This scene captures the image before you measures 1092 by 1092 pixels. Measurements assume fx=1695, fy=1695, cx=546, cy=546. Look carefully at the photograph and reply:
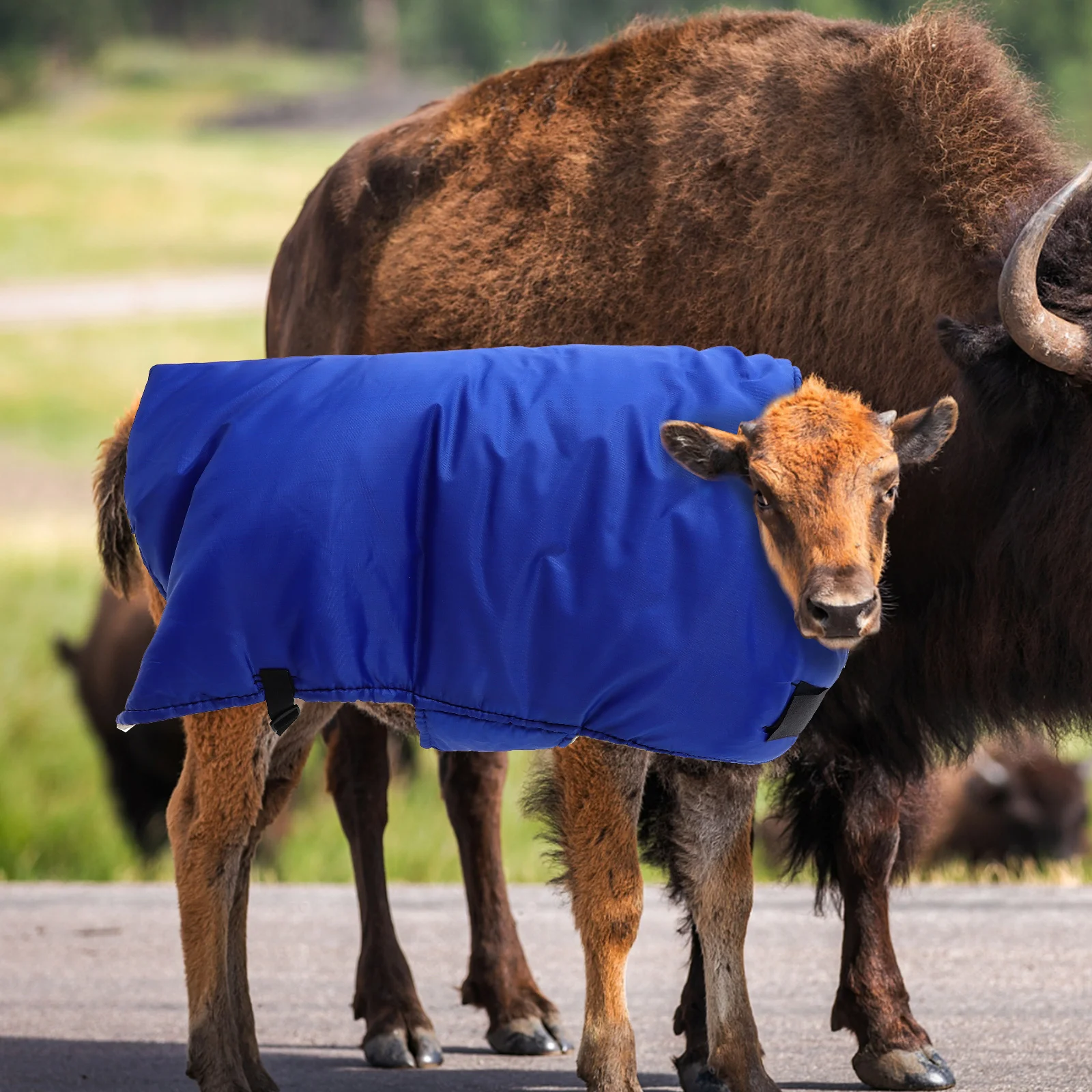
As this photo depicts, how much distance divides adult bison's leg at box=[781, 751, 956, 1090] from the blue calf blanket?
1.12m

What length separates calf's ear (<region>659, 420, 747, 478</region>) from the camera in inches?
144

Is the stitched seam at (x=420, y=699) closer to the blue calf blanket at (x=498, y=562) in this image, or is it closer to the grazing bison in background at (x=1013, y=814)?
the blue calf blanket at (x=498, y=562)

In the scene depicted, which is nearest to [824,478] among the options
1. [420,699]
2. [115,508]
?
[420,699]

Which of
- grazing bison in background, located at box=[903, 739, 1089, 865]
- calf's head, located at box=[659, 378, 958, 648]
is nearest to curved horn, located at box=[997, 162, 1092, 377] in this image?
calf's head, located at box=[659, 378, 958, 648]

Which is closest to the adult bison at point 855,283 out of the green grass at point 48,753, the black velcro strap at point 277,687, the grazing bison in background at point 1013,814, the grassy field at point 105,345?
the black velcro strap at point 277,687

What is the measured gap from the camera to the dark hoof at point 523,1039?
5.33 meters

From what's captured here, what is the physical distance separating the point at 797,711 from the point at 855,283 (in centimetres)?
148

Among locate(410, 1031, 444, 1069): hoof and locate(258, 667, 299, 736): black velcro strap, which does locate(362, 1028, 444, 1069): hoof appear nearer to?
locate(410, 1031, 444, 1069): hoof

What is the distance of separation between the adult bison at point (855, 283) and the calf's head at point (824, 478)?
45cm

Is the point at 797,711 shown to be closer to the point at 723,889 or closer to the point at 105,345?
the point at 723,889

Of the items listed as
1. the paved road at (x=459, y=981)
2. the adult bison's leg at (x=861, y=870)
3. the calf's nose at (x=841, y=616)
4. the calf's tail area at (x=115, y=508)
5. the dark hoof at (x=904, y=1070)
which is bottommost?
the paved road at (x=459, y=981)

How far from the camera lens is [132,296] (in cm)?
4356

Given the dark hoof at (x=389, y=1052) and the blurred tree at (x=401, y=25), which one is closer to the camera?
the dark hoof at (x=389, y=1052)

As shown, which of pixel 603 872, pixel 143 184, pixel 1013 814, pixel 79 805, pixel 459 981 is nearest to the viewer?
pixel 603 872
